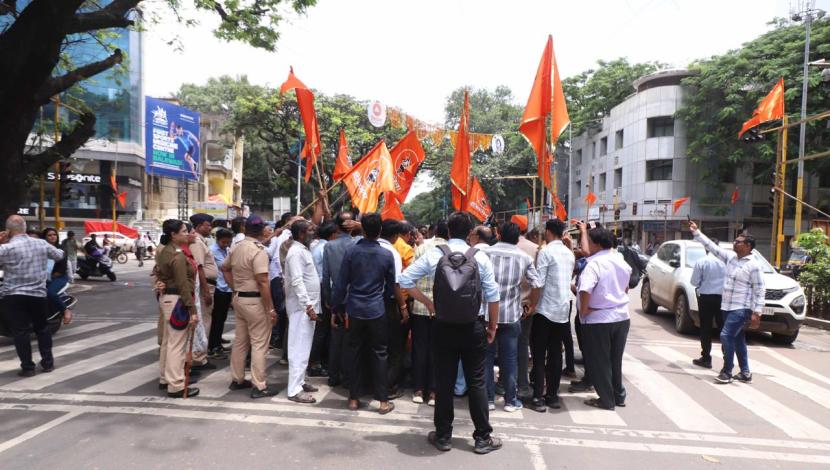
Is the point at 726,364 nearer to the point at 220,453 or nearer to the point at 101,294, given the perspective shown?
the point at 220,453

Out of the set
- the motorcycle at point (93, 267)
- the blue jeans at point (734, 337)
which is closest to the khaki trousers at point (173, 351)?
the blue jeans at point (734, 337)

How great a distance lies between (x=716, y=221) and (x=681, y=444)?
106ft

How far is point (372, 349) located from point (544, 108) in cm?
370

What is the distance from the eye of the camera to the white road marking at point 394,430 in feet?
13.3

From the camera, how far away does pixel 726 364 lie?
19.7 feet

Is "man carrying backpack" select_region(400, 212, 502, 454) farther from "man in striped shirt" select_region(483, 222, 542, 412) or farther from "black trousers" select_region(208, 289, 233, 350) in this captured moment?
"black trousers" select_region(208, 289, 233, 350)

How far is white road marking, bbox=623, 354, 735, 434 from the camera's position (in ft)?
15.3

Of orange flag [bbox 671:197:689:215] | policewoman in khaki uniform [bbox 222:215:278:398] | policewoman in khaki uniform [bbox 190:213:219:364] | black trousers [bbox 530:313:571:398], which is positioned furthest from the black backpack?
orange flag [bbox 671:197:689:215]

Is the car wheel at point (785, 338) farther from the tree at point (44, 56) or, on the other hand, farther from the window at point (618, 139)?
the window at point (618, 139)

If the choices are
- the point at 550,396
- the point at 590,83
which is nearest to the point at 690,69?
the point at 590,83

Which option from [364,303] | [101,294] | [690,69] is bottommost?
[101,294]

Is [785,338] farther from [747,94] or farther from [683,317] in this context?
[747,94]

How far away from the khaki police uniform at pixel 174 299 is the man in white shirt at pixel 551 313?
3409 mm

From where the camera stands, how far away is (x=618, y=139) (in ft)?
117
